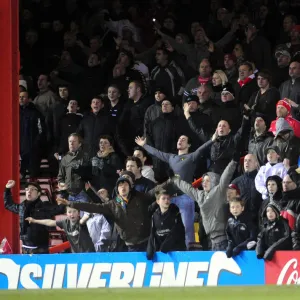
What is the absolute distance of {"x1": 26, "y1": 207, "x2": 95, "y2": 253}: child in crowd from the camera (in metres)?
14.5

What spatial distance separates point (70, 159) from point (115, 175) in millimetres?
892

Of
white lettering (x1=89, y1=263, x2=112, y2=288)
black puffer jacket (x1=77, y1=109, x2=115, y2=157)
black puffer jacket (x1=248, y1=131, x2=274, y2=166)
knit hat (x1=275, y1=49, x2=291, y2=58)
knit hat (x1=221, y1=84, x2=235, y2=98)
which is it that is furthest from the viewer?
black puffer jacket (x1=77, y1=109, x2=115, y2=157)

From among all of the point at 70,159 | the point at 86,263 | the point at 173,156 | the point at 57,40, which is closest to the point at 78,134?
the point at 70,159

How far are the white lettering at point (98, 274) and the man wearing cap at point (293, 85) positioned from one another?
3.63m

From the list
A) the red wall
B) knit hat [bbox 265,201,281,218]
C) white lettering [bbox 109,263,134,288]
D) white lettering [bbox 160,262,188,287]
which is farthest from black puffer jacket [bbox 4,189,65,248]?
knit hat [bbox 265,201,281,218]

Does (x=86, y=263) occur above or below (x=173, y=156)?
below

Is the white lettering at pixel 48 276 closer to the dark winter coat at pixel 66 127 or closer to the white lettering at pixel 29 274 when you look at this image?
the white lettering at pixel 29 274

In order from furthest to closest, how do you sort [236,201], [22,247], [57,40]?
[57,40], [22,247], [236,201]

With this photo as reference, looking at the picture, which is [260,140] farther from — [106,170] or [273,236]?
[106,170]

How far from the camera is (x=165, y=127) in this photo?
1560cm

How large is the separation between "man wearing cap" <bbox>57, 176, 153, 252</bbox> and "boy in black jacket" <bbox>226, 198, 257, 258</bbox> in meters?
1.31

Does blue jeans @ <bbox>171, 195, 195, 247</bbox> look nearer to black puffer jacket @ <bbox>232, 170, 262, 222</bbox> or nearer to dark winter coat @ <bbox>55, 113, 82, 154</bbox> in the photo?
black puffer jacket @ <bbox>232, 170, 262, 222</bbox>

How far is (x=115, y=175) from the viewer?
15453 mm

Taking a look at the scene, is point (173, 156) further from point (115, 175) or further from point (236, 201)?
point (236, 201)
